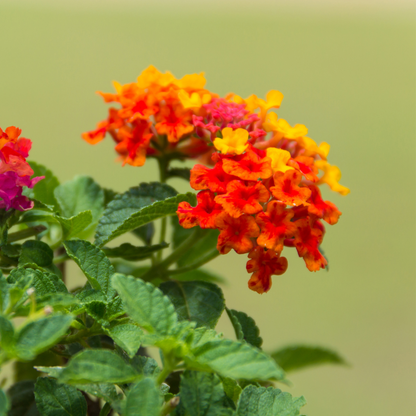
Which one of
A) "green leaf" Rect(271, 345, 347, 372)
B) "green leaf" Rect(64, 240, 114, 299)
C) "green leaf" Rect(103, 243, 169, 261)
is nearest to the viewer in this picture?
"green leaf" Rect(64, 240, 114, 299)

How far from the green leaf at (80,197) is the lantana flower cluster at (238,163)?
5 centimetres

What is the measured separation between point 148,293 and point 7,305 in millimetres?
77

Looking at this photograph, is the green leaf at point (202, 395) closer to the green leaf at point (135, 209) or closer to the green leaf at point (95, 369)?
the green leaf at point (95, 369)

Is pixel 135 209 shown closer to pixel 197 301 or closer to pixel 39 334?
pixel 197 301

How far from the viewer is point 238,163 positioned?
38cm

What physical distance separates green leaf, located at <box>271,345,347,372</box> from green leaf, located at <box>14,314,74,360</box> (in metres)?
0.37

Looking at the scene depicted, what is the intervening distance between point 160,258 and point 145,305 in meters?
0.25

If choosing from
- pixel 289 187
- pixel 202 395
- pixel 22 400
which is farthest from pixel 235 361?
pixel 22 400

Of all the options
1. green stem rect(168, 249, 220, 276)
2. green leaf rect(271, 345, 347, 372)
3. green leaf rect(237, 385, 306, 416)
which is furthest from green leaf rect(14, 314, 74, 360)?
green leaf rect(271, 345, 347, 372)

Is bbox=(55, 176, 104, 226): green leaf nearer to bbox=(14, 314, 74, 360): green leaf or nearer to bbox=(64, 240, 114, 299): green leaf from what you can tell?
bbox=(64, 240, 114, 299): green leaf

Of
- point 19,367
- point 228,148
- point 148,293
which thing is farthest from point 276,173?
point 19,367

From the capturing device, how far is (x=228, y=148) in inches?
15.2

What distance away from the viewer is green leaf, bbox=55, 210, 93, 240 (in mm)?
406

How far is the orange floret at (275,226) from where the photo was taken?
0.36 m
